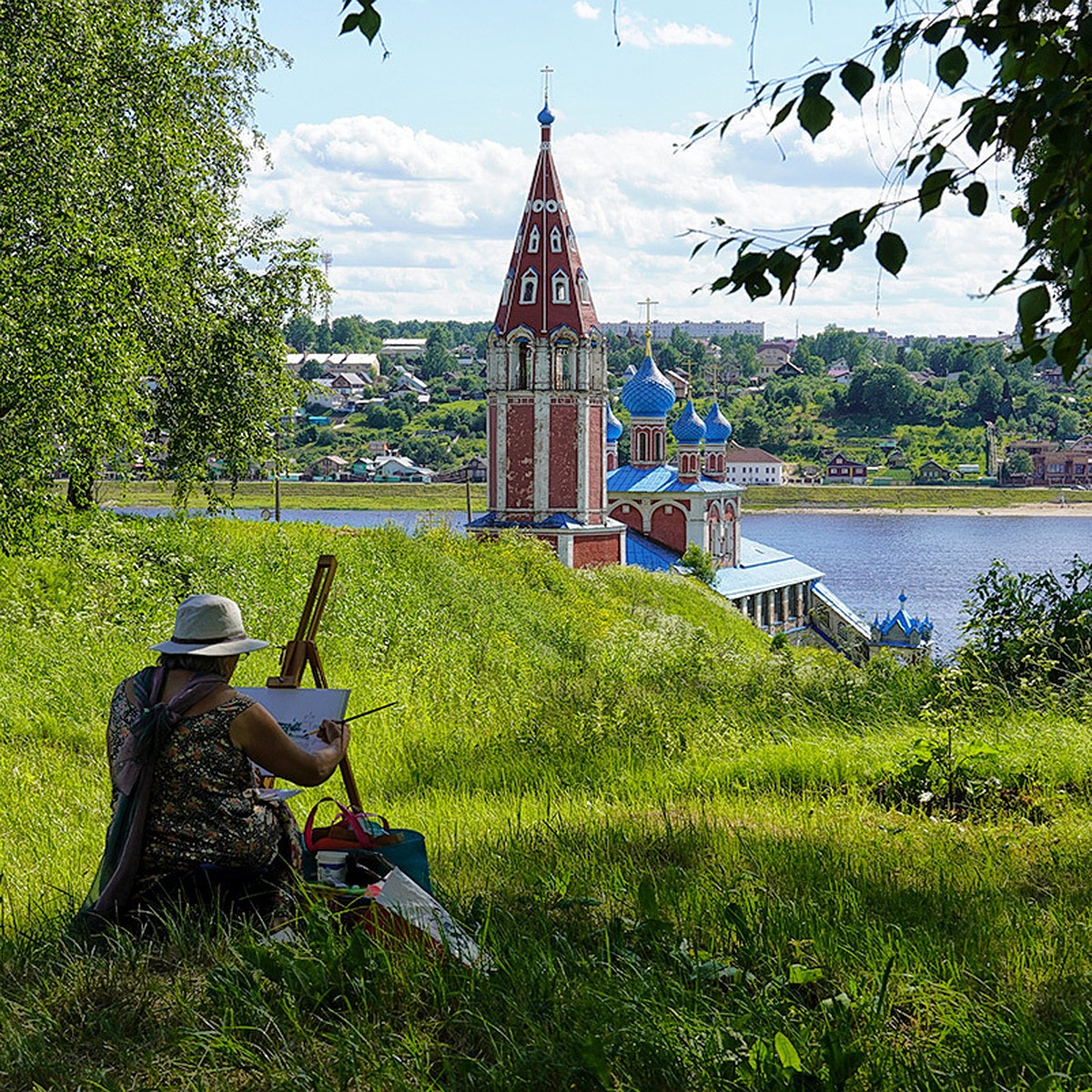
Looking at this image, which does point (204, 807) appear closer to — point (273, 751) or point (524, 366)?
point (273, 751)

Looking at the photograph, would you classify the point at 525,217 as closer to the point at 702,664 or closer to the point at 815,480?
the point at 702,664

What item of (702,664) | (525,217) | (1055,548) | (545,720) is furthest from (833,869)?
(1055,548)

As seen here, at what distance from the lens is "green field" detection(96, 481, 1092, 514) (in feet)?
302

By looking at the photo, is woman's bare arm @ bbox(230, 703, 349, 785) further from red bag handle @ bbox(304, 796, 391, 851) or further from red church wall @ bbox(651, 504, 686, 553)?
red church wall @ bbox(651, 504, 686, 553)

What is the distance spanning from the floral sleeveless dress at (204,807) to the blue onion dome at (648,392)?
46.6 m

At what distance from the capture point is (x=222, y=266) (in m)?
19.6

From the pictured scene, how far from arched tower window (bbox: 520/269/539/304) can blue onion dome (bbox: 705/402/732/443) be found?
16535 millimetres

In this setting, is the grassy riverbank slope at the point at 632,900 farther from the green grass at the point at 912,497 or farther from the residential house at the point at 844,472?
the residential house at the point at 844,472

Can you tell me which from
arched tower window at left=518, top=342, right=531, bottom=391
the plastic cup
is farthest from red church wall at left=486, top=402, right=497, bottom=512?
the plastic cup

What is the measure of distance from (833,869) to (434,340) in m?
190

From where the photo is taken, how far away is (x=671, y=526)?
50.7 metres

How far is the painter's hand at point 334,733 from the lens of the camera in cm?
384

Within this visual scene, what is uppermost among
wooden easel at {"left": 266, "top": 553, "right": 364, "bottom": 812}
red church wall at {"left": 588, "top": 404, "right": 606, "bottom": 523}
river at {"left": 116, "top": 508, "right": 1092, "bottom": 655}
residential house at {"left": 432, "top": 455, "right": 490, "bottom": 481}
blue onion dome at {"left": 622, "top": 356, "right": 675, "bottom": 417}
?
blue onion dome at {"left": 622, "top": 356, "right": 675, "bottom": 417}

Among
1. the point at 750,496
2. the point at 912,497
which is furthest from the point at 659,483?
the point at 750,496
